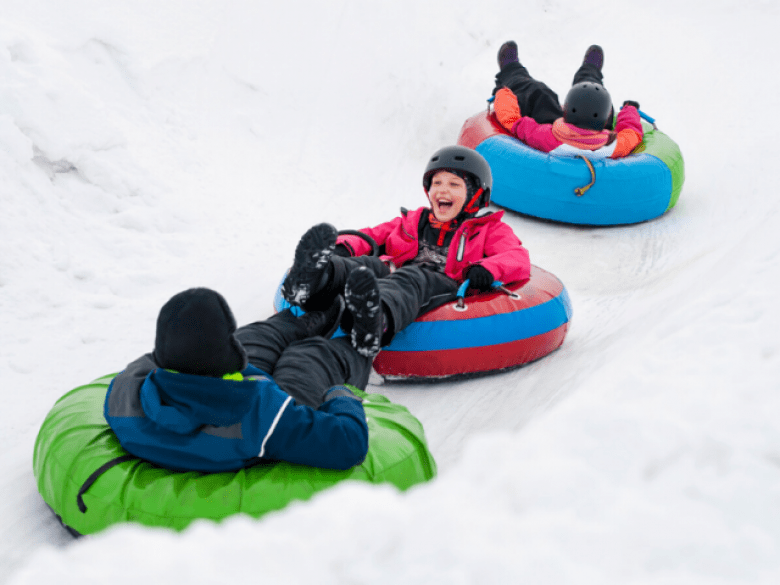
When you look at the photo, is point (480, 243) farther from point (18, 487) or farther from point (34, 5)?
point (34, 5)

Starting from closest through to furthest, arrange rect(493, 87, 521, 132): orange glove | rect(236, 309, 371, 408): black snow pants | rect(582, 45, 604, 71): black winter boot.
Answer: rect(236, 309, 371, 408): black snow pants, rect(493, 87, 521, 132): orange glove, rect(582, 45, 604, 71): black winter boot

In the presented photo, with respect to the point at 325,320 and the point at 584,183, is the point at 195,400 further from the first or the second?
the point at 584,183

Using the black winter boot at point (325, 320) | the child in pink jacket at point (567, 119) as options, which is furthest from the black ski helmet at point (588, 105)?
the black winter boot at point (325, 320)

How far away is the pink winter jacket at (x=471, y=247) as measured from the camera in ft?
10.6

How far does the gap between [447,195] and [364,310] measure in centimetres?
114

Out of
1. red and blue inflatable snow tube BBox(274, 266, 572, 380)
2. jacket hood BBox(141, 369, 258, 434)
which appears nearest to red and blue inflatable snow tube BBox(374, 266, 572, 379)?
red and blue inflatable snow tube BBox(274, 266, 572, 380)

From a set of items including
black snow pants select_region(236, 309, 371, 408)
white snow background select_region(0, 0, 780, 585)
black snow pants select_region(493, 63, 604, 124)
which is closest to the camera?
white snow background select_region(0, 0, 780, 585)

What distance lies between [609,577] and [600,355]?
6.58 feet

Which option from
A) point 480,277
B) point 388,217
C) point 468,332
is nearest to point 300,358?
point 468,332

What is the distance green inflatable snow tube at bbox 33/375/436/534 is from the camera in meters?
1.75

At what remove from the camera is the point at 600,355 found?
2.91m

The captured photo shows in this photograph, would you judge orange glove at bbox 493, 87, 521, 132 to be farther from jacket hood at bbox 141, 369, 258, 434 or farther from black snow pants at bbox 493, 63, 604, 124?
jacket hood at bbox 141, 369, 258, 434

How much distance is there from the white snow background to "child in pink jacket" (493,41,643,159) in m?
0.65

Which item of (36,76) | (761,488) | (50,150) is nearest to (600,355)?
(761,488)
